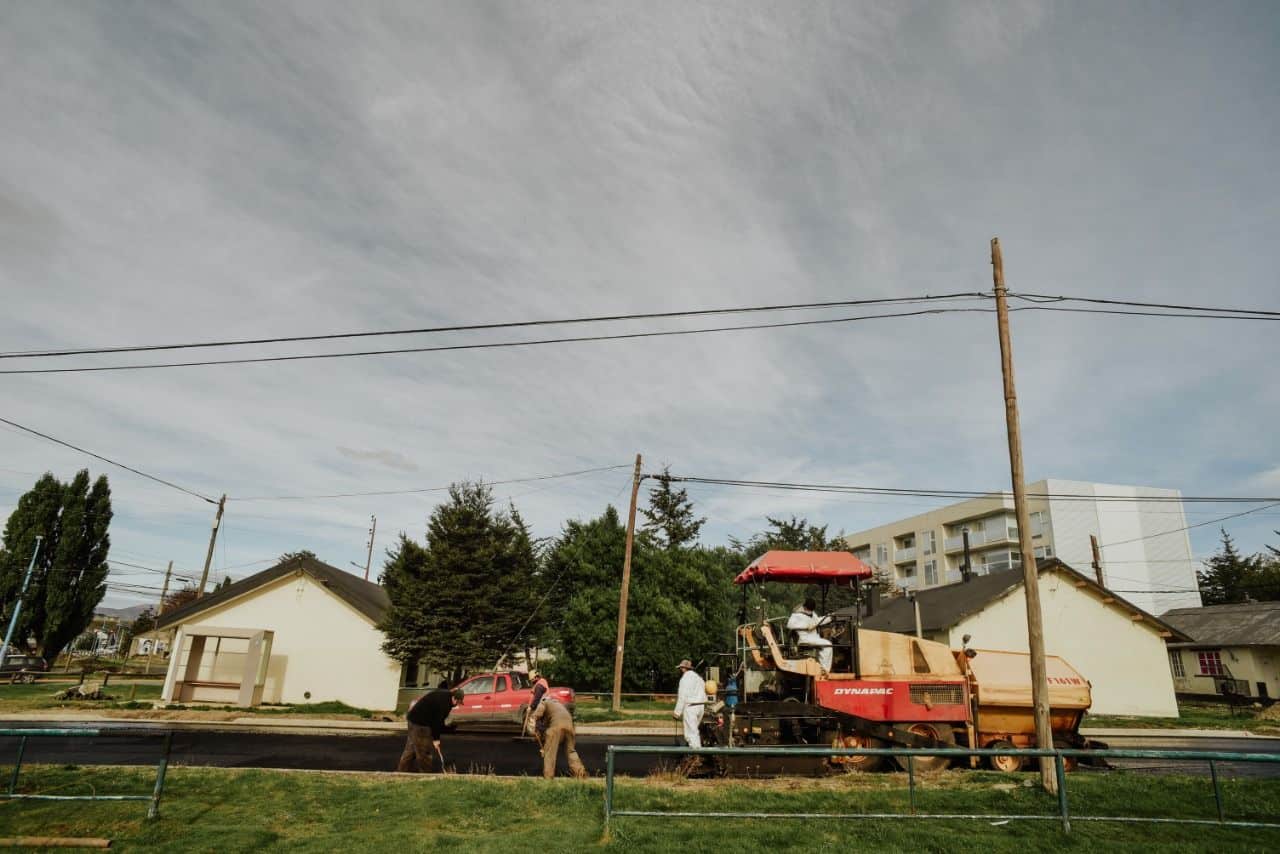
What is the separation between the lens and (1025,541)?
1038 centimetres

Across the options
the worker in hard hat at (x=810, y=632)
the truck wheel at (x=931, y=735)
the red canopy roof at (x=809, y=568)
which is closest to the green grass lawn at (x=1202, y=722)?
the truck wheel at (x=931, y=735)

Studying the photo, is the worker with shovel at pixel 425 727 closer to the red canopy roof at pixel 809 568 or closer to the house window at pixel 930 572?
the red canopy roof at pixel 809 568

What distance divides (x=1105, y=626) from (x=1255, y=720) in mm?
5755

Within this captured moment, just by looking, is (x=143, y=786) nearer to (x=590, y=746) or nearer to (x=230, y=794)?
(x=230, y=794)

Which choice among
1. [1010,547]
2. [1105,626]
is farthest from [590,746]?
[1010,547]

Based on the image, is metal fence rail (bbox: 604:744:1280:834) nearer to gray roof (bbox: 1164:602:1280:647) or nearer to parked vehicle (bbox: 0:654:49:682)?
gray roof (bbox: 1164:602:1280:647)

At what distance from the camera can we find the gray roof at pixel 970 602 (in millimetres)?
28453

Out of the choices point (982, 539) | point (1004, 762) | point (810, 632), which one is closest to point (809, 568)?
point (810, 632)

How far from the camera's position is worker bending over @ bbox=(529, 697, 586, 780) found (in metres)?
10.5

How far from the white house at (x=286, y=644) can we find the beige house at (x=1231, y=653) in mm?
37252

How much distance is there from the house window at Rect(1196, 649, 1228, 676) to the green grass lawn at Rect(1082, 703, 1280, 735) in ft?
22.8

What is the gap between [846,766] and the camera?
11.0 m

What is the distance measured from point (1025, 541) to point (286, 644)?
2637 cm

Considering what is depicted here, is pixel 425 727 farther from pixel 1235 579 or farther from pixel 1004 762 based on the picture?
pixel 1235 579
